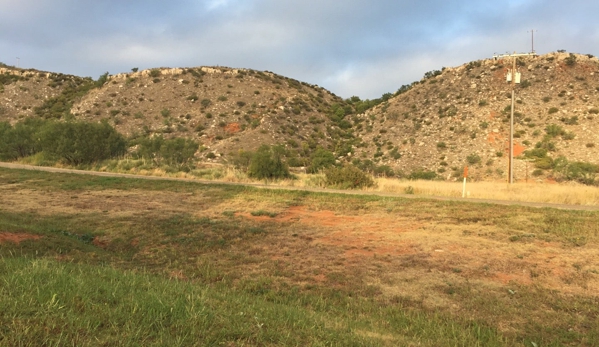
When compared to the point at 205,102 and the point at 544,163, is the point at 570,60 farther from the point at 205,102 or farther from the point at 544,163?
the point at 205,102

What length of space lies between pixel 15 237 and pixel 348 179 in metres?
17.3

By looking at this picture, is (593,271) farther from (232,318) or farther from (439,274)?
(232,318)

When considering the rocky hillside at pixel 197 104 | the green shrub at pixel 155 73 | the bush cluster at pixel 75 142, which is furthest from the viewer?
the green shrub at pixel 155 73

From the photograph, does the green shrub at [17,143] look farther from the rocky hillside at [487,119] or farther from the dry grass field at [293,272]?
the rocky hillside at [487,119]

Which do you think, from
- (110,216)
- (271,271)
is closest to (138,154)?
(110,216)

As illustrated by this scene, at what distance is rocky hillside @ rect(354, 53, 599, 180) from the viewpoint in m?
40.2

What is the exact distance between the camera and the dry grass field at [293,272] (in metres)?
3.81

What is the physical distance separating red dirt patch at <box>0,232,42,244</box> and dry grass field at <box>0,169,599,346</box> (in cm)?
4

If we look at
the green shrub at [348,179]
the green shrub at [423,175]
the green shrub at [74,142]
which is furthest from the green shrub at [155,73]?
the green shrub at [348,179]

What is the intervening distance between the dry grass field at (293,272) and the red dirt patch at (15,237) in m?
0.04

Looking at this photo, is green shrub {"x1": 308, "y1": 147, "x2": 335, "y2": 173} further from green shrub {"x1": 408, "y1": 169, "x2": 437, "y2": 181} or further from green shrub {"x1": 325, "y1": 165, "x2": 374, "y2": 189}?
green shrub {"x1": 325, "y1": 165, "x2": 374, "y2": 189}

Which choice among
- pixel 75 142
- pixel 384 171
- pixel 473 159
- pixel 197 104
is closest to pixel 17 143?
pixel 75 142

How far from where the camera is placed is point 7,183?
19906mm

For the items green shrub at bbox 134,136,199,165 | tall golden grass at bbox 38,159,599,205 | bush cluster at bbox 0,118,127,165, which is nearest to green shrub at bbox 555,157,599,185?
tall golden grass at bbox 38,159,599,205
